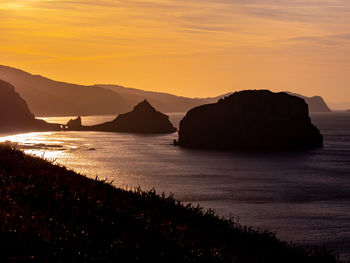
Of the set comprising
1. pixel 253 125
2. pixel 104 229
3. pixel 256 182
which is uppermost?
pixel 253 125

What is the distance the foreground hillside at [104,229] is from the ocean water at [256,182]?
120 inches

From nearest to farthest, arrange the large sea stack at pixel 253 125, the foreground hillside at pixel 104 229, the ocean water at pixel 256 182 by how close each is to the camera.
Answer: the foreground hillside at pixel 104 229, the ocean water at pixel 256 182, the large sea stack at pixel 253 125

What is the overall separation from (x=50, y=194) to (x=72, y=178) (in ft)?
11.8

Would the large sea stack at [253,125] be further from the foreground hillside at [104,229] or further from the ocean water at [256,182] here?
the foreground hillside at [104,229]

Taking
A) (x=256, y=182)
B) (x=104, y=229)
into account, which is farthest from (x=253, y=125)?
(x=104, y=229)

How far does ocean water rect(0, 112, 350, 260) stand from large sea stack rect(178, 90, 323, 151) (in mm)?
11114

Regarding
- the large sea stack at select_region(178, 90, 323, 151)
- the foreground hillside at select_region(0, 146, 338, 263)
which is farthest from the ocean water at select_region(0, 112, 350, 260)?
the large sea stack at select_region(178, 90, 323, 151)

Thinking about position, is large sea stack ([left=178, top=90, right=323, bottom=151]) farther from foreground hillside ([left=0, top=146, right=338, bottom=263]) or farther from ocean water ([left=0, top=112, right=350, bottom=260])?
foreground hillside ([left=0, top=146, right=338, bottom=263])

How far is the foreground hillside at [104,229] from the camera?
1108 centimetres

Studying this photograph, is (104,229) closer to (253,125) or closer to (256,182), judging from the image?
(256,182)

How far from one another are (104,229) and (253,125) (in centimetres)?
12491

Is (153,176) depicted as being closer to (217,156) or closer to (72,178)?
(217,156)

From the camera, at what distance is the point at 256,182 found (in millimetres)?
70375

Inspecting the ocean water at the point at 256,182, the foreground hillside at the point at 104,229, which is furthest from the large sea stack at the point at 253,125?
the foreground hillside at the point at 104,229
